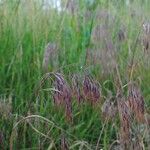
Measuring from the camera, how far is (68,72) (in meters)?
2.21

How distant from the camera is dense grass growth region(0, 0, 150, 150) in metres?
1.67

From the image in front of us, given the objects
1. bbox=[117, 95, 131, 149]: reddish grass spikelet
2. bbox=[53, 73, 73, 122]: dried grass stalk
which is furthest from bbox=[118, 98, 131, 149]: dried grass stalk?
bbox=[53, 73, 73, 122]: dried grass stalk

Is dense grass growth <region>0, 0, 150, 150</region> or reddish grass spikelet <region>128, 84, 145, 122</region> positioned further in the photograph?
dense grass growth <region>0, 0, 150, 150</region>

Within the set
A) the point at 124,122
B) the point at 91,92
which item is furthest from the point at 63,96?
the point at 124,122

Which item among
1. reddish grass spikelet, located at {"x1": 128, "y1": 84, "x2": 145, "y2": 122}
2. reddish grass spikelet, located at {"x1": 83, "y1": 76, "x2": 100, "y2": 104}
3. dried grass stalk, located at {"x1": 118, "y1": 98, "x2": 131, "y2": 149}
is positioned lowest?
dried grass stalk, located at {"x1": 118, "y1": 98, "x2": 131, "y2": 149}

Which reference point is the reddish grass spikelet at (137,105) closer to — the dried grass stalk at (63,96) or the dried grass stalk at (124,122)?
the dried grass stalk at (124,122)

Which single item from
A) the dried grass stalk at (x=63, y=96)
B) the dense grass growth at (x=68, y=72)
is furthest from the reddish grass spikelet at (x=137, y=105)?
the dried grass stalk at (x=63, y=96)

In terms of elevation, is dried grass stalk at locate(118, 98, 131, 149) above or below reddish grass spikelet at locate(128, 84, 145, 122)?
below

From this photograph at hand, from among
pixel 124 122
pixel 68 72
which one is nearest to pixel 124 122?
pixel 124 122

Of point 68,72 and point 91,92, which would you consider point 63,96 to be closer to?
point 91,92

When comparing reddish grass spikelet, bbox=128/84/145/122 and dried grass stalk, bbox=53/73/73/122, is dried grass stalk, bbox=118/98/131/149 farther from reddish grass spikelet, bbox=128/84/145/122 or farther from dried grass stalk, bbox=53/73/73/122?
dried grass stalk, bbox=53/73/73/122

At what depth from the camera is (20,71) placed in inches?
86.7

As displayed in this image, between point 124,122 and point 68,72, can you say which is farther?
point 68,72

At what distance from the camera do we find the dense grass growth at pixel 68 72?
167 centimetres
